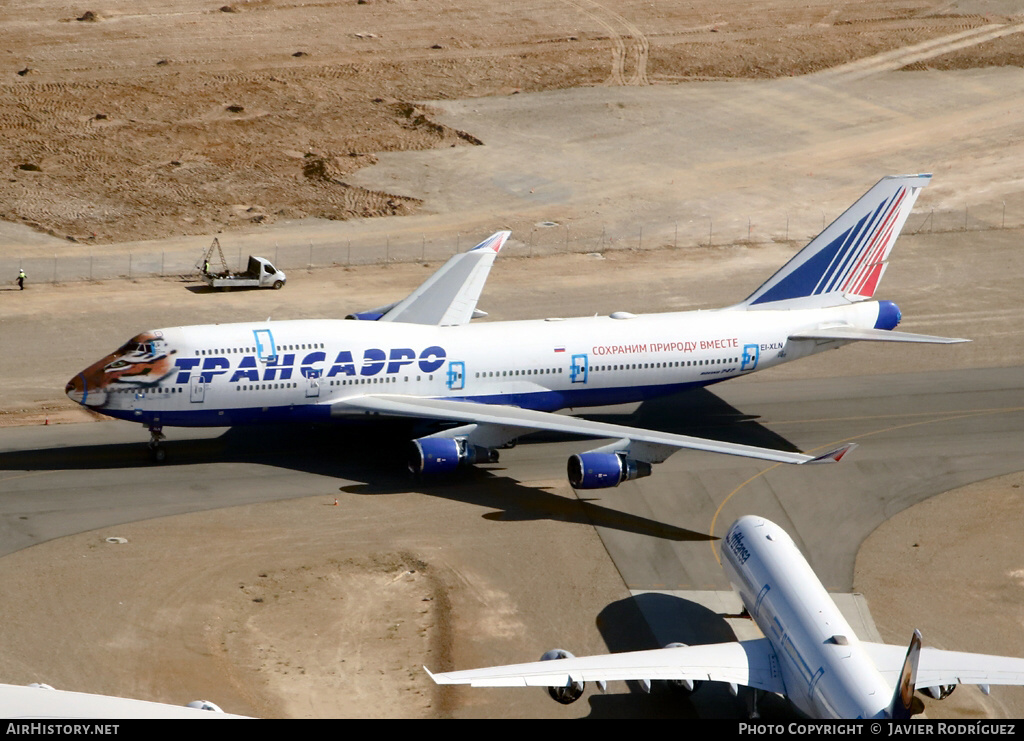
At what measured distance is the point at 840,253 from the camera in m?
64.1

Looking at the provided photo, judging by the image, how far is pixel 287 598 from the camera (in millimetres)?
47750

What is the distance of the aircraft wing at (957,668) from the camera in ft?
121

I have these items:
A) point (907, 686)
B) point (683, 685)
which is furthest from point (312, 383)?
point (907, 686)

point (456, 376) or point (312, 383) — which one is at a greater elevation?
point (456, 376)

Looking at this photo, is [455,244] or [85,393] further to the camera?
[455,244]

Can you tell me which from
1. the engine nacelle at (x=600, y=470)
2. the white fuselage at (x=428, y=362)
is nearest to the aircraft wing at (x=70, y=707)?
the engine nacelle at (x=600, y=470)

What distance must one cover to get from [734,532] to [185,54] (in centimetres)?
8969

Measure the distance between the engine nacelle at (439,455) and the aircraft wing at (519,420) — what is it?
1.08 meters

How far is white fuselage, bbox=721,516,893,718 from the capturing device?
1417 inches

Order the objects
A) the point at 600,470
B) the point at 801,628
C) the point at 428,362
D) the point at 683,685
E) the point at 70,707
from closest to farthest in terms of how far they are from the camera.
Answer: the point at 70,707 < the point at 801,628 < the point at 683,685 < the point at 600,470 < the point at 428,362

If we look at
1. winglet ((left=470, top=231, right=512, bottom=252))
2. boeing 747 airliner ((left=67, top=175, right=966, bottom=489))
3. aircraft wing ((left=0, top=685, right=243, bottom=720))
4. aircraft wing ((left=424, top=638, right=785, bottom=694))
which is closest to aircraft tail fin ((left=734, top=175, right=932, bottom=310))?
boeing 747 airliner ((left=67, top=175, right=966, bottom=489))

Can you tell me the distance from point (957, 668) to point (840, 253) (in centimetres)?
3011

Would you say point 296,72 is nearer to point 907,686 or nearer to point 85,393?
point 85,393
